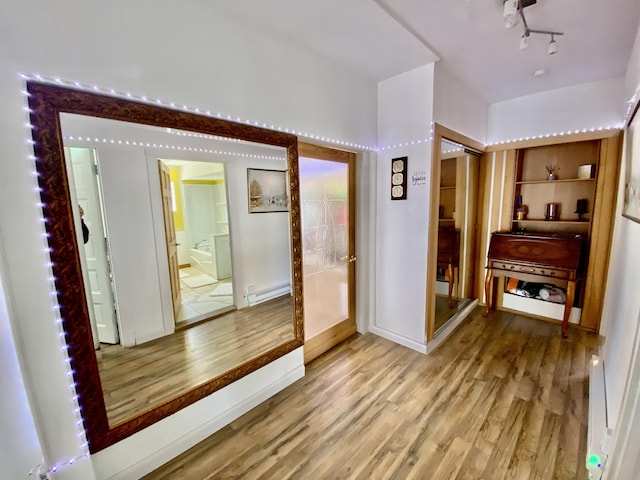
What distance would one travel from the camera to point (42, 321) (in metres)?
1.26

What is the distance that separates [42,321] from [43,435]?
0.54 m

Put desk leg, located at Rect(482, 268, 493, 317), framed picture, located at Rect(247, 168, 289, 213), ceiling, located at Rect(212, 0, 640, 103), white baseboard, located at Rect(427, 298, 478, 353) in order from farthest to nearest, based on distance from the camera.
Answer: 1. desk leg, located at Rect(482, 268, 493, 317)
2. white baseboard, located at Rect(427, 298, 478, 353)
3. framed picture, located at Rect(247, 168, 289, 213)
4. ceiling, located at Rect(212, 0, 640, 103)

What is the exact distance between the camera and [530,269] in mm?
3260

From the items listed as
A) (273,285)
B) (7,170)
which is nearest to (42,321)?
(7,170)

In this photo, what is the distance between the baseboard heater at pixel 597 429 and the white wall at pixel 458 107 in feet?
8.16

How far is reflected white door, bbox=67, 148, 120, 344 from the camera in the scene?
4.61 ft

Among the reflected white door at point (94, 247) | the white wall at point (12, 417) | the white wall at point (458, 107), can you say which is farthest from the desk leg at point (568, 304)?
the white wall at point (12, 417)

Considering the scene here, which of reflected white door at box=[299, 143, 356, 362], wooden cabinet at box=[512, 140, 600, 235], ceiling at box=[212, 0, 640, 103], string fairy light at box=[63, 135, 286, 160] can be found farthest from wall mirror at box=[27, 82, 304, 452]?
wooden cabinet at box=[512, 140, 600, 235]

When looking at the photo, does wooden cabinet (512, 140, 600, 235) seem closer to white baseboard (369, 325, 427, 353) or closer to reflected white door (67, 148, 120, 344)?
white baseboard (369, 325, 427, 353)

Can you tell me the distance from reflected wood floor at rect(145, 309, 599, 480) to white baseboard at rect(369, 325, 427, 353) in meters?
0.07

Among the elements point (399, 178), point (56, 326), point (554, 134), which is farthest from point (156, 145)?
point (554, 134)

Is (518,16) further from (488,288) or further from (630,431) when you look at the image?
(488,288)

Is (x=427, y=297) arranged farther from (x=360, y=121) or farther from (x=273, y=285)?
(x=360, y=121)

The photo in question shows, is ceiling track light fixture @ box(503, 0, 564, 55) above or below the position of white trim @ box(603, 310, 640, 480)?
above
